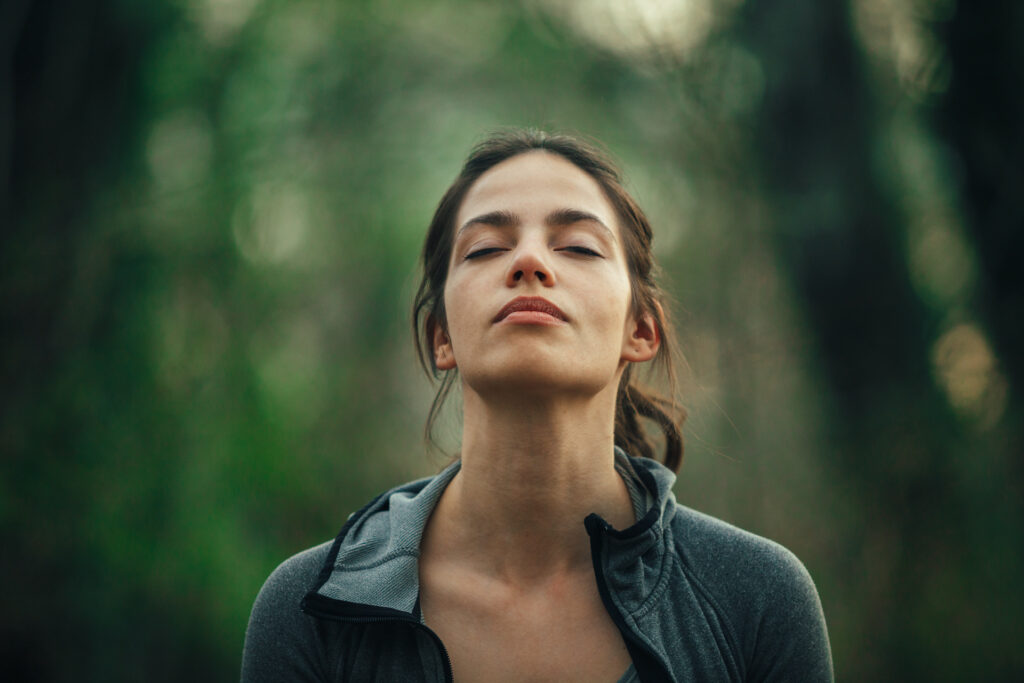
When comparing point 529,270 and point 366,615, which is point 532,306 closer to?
point 529,270

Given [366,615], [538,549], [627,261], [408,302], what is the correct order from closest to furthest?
[366,615], [538,549], [627,261], [408,302]

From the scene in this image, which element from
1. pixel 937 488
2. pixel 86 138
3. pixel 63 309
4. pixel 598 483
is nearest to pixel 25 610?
pixel 63 309

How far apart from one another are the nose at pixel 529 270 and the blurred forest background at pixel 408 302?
7.65ft

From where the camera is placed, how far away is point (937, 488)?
457 centimetres

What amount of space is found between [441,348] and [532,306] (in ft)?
1.65

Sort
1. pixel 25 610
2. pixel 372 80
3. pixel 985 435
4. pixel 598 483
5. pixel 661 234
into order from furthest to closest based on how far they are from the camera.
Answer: pixel 372 80, pixel 661 234, pixel 985 435, pixel 25 610, pixel 598 483

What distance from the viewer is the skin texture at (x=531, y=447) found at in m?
1.73

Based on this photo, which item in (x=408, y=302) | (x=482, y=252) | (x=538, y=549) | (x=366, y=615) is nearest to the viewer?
(x=366, y=615)

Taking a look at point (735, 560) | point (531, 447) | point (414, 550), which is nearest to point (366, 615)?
point (414, 550)

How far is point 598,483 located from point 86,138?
14.6ft

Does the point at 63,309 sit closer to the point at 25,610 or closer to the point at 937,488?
the point at 25,610

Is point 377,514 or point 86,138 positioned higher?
point 86,138

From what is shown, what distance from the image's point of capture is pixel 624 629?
1644 millimetres

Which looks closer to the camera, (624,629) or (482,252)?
(624,629)
